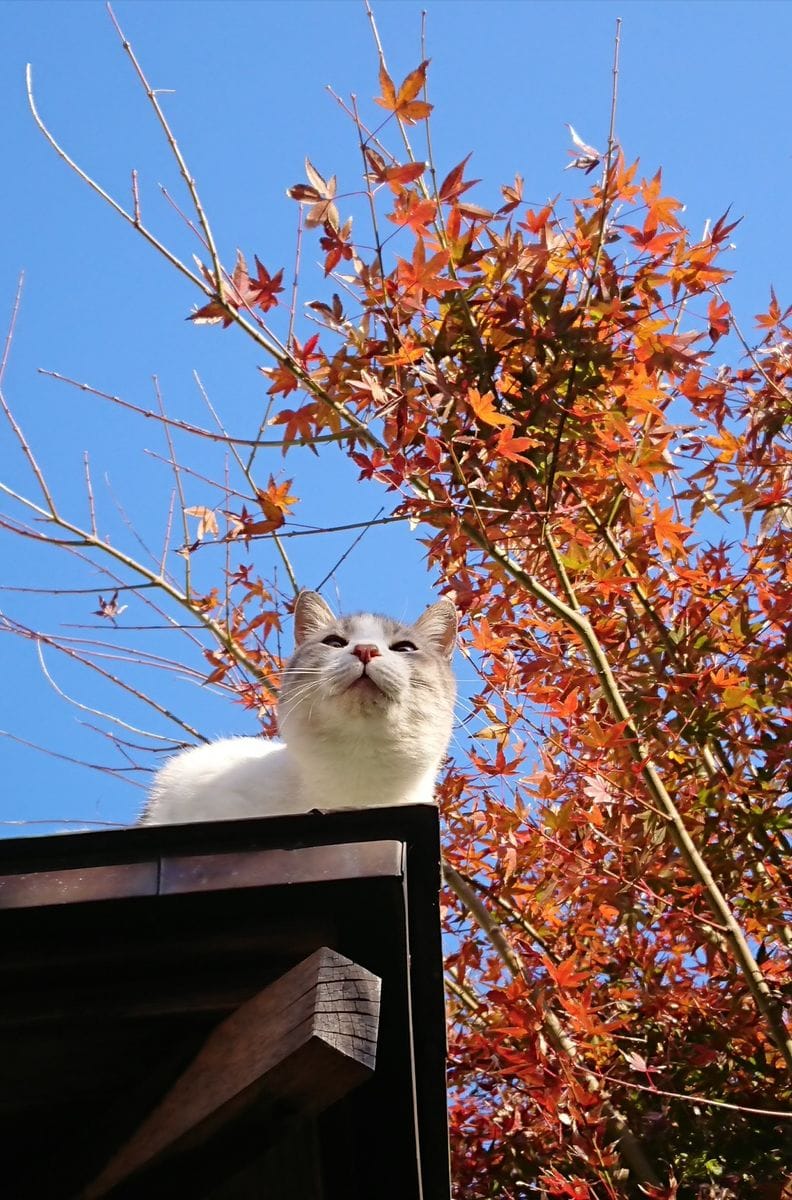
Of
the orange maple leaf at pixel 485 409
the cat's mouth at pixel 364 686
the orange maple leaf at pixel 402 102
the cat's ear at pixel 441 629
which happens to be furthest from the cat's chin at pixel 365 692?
the orange maple leaf at pixel 402 102

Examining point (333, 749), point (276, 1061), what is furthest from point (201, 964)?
point (333, 749)

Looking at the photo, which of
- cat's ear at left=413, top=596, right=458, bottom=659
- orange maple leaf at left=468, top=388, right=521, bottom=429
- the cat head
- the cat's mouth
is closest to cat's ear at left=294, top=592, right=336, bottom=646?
the cat head

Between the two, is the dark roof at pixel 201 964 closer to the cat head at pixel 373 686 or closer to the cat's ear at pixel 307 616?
the cat head at pixel 373 686

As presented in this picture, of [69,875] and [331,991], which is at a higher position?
[69,875]

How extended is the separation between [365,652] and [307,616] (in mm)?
661

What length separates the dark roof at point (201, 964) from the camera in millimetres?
2348

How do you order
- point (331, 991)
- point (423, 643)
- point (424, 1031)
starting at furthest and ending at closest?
point (423, 643), point (424, 1031), point (331, 991)

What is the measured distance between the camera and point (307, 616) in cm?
534

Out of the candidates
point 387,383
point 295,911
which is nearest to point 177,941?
point 295,911

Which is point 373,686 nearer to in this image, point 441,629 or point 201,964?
point 441,629

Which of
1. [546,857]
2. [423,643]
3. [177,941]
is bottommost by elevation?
[177,941]

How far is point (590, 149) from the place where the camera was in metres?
4.68

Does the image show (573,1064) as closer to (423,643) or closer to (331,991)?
(423,643)

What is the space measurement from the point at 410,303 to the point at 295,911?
2.45 metres
